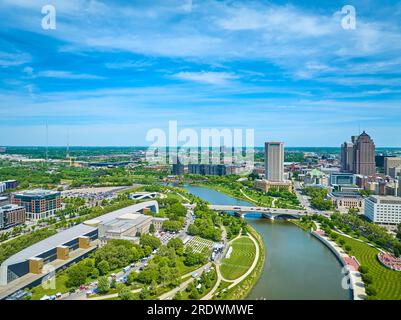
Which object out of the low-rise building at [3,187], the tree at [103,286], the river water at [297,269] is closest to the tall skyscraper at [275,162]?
the river water at [297,269]

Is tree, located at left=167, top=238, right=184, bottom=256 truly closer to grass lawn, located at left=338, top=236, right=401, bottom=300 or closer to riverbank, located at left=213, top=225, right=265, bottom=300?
riverbank, located at left=213, top=225, right=265, bottom=300

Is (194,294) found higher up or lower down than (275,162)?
lower down

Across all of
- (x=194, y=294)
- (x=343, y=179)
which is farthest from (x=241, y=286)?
(x=343, y=179)

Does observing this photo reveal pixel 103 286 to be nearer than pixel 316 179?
Yes

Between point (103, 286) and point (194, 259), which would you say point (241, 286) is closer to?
point (194, 259)

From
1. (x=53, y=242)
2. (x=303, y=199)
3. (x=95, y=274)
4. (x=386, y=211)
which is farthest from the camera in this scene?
(x=303, y=199)
